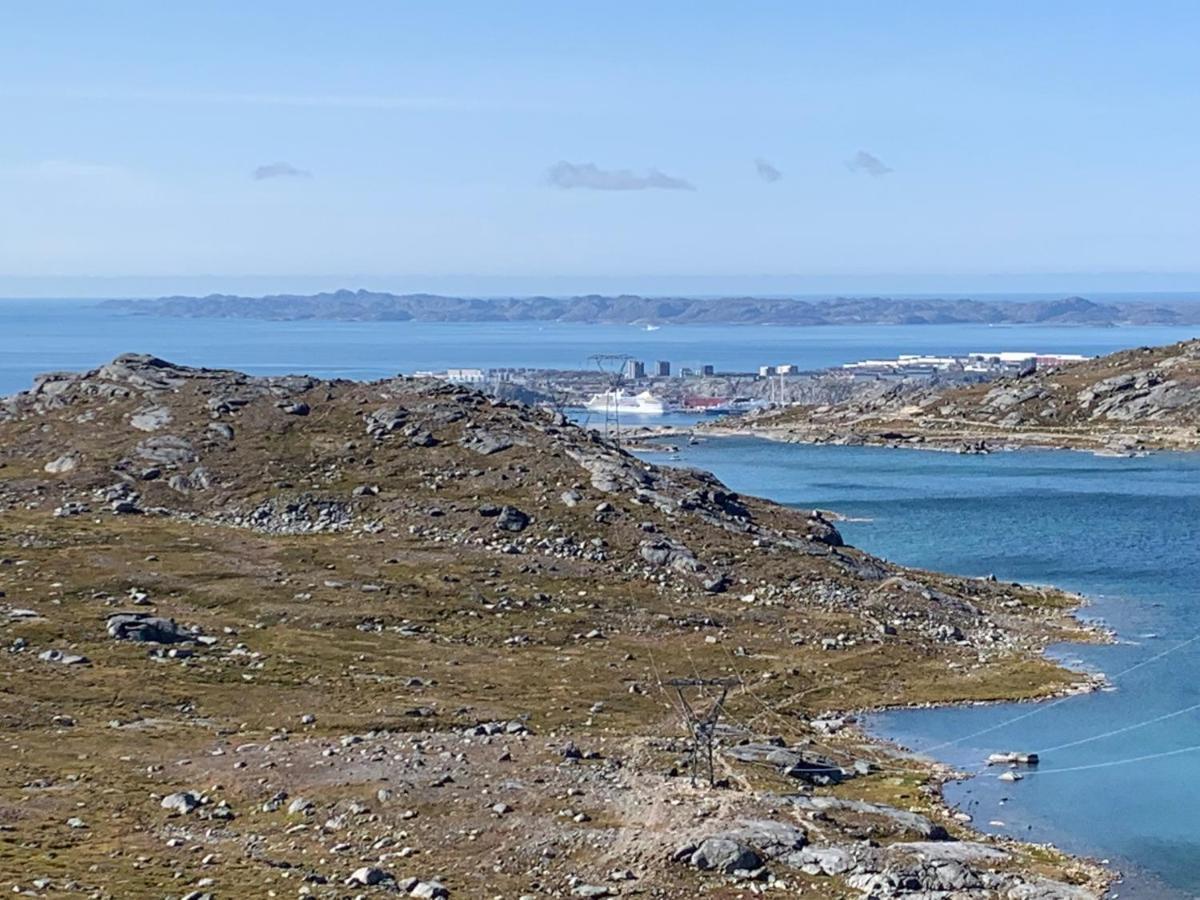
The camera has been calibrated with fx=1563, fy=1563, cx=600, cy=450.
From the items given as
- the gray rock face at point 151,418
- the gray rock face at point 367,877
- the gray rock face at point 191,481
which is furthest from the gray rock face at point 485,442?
the gray rock face at point 367,877

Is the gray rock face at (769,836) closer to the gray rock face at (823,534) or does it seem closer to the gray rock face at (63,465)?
the gray rock face at (823,534)

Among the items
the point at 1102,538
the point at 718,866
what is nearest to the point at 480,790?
the point at 718,866

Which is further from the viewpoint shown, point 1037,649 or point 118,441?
point 118,441

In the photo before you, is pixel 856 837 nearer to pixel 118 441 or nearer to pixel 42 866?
pixel 42 866

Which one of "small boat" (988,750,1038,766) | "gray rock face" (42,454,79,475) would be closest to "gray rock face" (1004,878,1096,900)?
"small boat" (988,750,1038,766)

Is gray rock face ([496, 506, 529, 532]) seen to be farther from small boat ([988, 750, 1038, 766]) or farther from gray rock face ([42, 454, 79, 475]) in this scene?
small boat ([988, 750, 1038, 766])

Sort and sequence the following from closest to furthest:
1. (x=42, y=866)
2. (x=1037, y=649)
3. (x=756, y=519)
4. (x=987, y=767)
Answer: (x=42, y=866) → (x=987, y=767) → (x=1037, y=649) → (x=756, y=519)
